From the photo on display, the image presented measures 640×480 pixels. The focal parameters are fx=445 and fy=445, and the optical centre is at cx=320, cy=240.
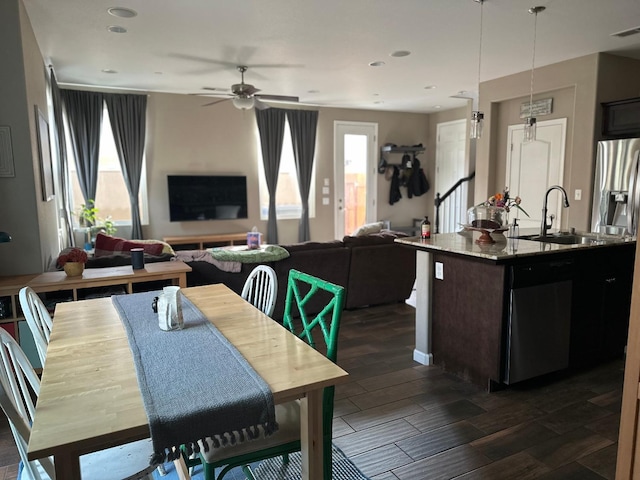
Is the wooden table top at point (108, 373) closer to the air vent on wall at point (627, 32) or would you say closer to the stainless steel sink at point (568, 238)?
the stainless steel sink at point (568, 238)

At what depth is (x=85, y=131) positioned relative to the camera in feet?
20.5

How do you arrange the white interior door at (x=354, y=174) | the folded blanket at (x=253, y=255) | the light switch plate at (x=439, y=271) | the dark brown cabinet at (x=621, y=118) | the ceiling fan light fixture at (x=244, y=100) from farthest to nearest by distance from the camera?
the white interior door at (x=354, y=174)
the ceiling fan light fixture at (x=244, y=100)
the dark brown cabinet at (x=621, y=118)
the folded blanket at (x=253, y=255)
the light switch plate at (x=439, y=271)

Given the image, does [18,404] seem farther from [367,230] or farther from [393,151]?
[393,151]

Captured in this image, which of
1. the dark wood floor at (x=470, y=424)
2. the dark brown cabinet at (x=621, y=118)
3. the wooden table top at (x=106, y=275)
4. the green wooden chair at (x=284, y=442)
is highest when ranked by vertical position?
the dark brown cabinet at (x=621, y=118)

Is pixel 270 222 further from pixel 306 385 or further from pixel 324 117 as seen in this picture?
pixel 306 385

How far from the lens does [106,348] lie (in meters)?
1.64

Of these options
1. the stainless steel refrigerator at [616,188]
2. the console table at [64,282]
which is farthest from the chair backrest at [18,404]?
the stainless steel refrigerator at [616,188]

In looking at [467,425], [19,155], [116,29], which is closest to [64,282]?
[19,155]

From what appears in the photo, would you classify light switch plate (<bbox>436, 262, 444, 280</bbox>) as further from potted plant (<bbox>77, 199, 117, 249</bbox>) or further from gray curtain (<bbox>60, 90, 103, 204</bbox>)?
gray curtain (<bbox>60, 90, 103, 204</bbox>)

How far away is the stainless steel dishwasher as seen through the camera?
279cm

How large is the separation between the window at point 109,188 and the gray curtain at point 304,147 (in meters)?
2.53

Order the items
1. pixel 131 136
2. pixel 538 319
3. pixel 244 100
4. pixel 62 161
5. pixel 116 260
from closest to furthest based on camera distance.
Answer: pixel 538 319 → pixel 116 260 → pixel 244 100 → pixel 62 161 → pixel 131 136

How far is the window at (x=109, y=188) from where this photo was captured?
254 inches

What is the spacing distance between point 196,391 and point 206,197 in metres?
6.09
